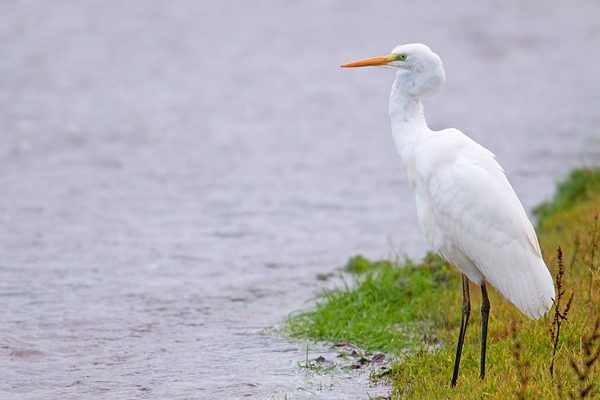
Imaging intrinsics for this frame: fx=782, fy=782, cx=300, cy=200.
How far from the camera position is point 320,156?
1284cm

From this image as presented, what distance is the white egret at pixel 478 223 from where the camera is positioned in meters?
4.22

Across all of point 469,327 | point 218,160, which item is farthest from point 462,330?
point 218,160

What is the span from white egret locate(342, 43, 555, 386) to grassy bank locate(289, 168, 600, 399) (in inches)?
7.0

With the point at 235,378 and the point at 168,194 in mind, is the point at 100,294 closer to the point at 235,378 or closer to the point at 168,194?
the point at 235,378

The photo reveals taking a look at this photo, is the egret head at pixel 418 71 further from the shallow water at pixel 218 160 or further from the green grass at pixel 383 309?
the shallow water at pixel 218 160

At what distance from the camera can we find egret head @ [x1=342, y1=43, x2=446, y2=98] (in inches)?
180

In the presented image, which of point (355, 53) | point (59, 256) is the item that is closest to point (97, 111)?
point (355, 53)

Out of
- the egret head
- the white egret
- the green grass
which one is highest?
A: the egret head

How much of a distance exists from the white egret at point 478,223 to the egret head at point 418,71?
1.02 ft

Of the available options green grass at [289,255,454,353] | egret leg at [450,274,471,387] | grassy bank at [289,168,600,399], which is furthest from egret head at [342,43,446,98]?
green grass at [289,255,454,353]

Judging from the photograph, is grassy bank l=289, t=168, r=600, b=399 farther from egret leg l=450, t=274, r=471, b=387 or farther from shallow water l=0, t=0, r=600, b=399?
shallow water l=0, t=0, r=600, b=399

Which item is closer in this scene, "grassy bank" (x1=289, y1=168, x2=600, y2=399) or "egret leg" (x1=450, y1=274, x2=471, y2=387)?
"grassy bank" (x1=289, y1=168, x2=600, y2=399)

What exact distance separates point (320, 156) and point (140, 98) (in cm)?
494

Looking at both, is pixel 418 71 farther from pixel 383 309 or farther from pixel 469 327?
pixel 383 309
